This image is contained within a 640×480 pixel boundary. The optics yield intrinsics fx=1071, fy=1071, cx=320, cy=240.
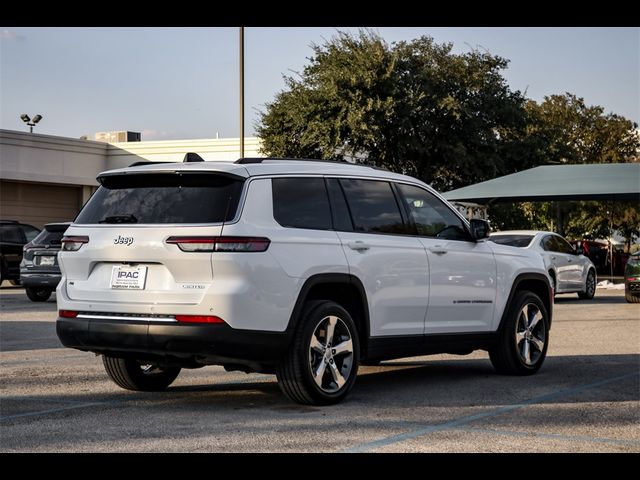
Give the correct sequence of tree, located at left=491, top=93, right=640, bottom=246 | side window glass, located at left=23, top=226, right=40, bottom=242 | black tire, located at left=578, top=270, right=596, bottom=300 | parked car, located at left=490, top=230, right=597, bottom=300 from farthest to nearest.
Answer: tree, located at left=491, top=93, right=640, bottom=246, side window glass, located at left=23, top=226, right=40, bottom=242, black tire, located at left=578, top=270, right=596, bottom=300, parked car, located at left=490, top=230, right=597, bottom=300

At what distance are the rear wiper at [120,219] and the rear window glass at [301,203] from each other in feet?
3.53

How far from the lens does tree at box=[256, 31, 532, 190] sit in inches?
1544

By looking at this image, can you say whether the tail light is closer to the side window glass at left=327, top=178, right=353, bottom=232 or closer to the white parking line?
the side window glass at left=327, top=178, right=353, bottom=232

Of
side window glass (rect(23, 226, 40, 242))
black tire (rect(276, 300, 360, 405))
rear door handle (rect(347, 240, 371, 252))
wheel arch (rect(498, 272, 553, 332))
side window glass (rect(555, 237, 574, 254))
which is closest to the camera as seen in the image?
black tire (rect(276, 300, 360, 405))

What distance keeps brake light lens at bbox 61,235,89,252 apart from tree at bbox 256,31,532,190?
3005cm

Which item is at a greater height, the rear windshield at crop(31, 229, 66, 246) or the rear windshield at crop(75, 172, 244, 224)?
the rear windshield at crop(75, 172, 244, 224)

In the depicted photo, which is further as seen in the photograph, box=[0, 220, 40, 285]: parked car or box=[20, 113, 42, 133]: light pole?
box=[20, 113, 42, 133]: light pole

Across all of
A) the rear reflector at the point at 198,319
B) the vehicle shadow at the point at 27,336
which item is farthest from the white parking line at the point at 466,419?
the vehicle shadow at the point at 27,336

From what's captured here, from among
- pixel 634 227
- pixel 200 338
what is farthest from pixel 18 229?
pixel 634 227

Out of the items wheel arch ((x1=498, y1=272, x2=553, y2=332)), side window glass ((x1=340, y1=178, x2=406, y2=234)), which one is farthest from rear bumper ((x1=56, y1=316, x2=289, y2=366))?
wheel arch ((x1=498, y1=272, x2=553, y2=332))

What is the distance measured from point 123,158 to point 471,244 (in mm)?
38740

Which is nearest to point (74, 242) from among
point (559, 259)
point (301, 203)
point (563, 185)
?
point (301, 203)

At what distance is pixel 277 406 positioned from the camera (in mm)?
8312
